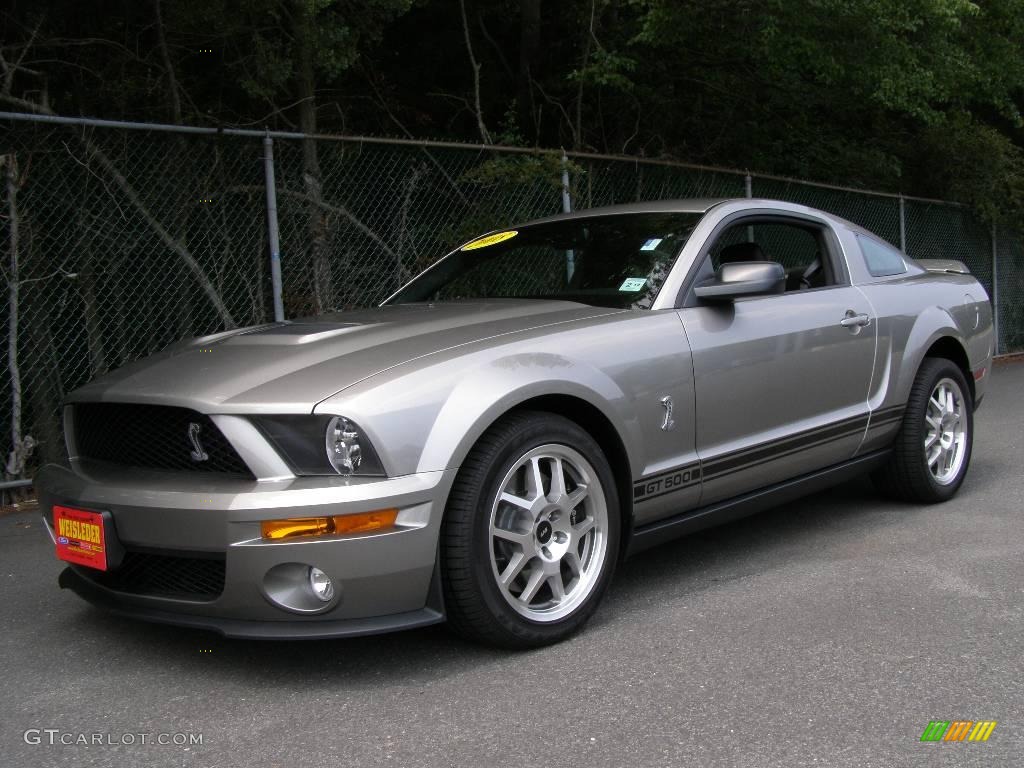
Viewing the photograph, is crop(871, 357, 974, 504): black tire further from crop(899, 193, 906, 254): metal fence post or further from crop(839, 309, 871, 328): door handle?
crop(899, 193, 906, 254): metal fence post

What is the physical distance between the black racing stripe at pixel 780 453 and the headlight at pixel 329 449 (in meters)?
1.45

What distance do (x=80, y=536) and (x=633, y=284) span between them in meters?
2.12

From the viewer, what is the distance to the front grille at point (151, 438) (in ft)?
9.96

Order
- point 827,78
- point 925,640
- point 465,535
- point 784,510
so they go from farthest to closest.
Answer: point 827,78, point 784,510, point 925,640, point 465,535

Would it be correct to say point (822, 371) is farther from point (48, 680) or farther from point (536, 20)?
point (536, 20)

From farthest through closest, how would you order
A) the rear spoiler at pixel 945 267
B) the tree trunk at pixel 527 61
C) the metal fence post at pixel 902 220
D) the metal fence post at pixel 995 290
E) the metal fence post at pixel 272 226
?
the metal fence post at pixel 995 290 < the metal fence post at pixel 902 220 < the tree trunk at pixel 527 61 < the metal fence post at pixel 272 226 < the rear spoiler at pixel 945 267

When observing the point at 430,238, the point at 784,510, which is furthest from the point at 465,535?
the point at 430,238

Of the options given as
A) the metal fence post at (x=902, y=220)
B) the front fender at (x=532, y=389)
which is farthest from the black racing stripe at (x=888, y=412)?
the metal fence post at (x=902, y=220)

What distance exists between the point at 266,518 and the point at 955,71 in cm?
1020

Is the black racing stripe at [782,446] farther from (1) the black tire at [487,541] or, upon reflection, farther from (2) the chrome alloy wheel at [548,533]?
(1) the black tire at [487,541]

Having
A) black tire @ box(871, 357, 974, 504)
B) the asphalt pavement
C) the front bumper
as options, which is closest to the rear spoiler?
black tire @ box(871, 357, 974, 504)

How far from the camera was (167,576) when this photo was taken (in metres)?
3.10

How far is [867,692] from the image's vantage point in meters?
2.86

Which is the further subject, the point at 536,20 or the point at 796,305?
the point at 536,20
